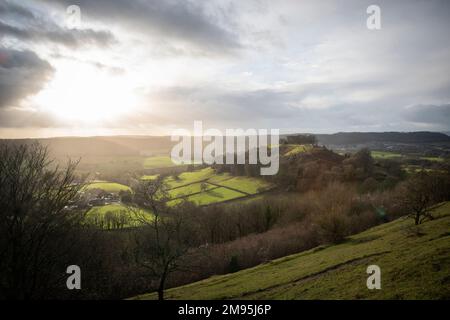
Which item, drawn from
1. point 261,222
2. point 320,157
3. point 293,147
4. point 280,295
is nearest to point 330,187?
point 261,222

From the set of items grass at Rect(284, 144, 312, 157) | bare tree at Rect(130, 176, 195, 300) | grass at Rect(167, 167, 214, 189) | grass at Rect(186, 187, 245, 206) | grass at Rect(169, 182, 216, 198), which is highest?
grass at Rect(284, 144, 312, 157)

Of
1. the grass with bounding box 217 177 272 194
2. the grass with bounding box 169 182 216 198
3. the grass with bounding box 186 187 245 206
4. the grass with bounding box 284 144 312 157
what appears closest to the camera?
the grass with bounding box 186 187 245 206

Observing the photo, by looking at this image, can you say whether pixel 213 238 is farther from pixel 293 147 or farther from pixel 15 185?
pixel 293 147

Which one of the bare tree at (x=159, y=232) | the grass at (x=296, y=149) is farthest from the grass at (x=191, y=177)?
the bare tree at (x=159, y=232)

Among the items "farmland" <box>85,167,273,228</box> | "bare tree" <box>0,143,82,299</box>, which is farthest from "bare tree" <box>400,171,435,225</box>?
"farmland" <box>85,167,273,228</box>

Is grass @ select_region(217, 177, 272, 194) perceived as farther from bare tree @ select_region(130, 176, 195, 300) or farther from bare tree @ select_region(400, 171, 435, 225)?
bare tree @ select_region(130, 176, 195, 300)

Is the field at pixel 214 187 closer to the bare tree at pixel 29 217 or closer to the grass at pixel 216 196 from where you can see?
→ the grass at pixel 216 196
